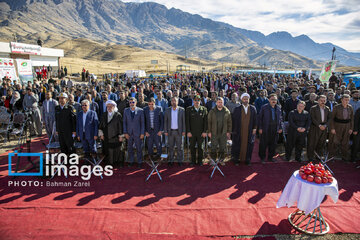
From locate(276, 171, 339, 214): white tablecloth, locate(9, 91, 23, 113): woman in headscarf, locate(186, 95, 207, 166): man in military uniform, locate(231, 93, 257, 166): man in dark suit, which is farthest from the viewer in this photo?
locate(9, 91, 23, 113): woman in headscarf

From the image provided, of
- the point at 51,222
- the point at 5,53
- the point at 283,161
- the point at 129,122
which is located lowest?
the point at 51,222

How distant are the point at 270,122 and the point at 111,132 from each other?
479cm

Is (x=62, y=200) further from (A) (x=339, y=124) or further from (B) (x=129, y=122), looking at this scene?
(A) (x=339, y=124)

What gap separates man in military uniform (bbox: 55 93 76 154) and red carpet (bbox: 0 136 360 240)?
3.89 feet

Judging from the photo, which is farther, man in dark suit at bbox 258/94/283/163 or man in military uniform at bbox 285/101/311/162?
man in dark suit at bbox 258/94/283/163

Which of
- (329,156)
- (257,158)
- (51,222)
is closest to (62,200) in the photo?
(51,222)

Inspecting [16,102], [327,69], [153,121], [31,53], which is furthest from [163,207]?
[31,53]

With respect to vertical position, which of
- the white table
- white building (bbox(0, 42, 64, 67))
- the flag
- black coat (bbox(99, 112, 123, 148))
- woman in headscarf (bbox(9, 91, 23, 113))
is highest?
white building (bbox(0, 42, 64, 67))

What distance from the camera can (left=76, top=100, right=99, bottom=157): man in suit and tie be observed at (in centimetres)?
644

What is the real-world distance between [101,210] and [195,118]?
341 centimetres

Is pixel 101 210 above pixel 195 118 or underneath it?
underneath

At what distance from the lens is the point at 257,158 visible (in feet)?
24.3

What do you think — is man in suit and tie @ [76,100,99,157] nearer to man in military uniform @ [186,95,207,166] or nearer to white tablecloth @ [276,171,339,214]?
man in military uniform @ [186,95,207,166]

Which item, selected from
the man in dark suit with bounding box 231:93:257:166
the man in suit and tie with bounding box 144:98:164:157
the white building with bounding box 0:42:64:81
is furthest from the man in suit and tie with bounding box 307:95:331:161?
the white building with bounding box 0:42:64:81
